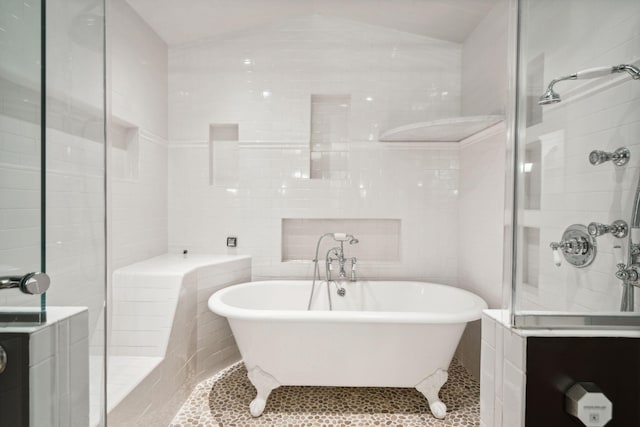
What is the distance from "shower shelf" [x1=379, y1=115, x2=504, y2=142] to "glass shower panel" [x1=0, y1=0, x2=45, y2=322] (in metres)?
2.15

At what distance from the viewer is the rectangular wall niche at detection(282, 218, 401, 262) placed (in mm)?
2969

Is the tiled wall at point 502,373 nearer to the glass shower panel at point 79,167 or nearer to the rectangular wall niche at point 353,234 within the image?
the glass shower panel at point 79,167

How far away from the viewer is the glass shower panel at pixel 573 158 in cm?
86

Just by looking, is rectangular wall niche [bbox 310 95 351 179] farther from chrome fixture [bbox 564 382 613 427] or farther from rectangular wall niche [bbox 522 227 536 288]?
chrome fixture [bbox 564 382 613 427]

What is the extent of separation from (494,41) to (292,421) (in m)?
2.83

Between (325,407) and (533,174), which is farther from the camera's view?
(325,407)

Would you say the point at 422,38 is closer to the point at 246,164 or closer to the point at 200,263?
the point at 246,164

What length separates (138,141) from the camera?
7.95ft

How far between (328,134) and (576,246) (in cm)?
229

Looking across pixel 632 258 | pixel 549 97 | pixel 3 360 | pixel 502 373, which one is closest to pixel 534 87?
pixel 549 97

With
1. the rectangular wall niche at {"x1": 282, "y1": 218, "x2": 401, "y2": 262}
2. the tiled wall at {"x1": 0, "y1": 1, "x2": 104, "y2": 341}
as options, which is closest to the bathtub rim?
the tiled wall at {"x1": 0, "y1": 1, "x2": 104, "y2": 341}

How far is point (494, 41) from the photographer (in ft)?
7.57

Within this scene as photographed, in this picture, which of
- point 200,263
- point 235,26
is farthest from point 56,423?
point 235,26

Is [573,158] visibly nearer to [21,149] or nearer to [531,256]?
[531,256]
